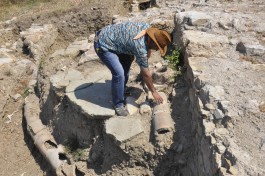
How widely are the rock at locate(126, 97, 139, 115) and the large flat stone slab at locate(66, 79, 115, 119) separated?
0.26 meters

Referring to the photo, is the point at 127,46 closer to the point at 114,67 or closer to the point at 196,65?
the point at 114,67

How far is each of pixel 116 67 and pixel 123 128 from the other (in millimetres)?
915

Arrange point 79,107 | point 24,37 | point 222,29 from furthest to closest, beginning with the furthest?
point 24,37 → point 222,29 → point 79,107

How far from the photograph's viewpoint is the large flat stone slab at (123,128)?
5168 millimetres

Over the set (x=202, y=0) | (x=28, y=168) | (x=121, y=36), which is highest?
(x=121, y=36)

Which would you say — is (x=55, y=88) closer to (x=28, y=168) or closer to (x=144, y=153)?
(x=28, y=168)

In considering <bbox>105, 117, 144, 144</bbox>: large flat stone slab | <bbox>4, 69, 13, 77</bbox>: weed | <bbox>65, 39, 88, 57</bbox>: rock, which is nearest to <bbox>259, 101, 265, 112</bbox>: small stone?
<bbox>105, 117, 144, 144</bbox>: large flat stone slab

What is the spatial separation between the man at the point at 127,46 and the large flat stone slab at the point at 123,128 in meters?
0.32

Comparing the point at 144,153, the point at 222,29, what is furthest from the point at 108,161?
the point at 222,29

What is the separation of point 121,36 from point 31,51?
16.0 feet

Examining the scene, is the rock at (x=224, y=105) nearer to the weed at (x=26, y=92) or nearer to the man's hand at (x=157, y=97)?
the man's hand at (x=157, y=97)

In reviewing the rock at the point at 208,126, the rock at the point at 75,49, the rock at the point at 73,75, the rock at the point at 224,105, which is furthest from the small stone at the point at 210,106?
the rock at the point at 75,49

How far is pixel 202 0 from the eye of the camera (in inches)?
347

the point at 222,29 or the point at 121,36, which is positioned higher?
the point at 121,36
